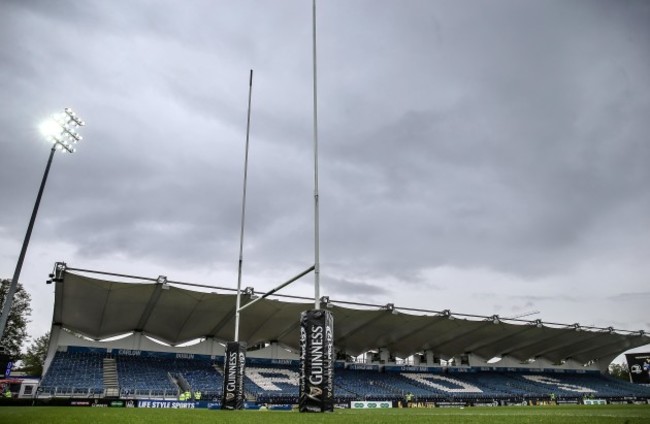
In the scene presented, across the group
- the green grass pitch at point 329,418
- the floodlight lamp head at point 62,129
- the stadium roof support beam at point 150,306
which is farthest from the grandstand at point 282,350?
the green grass pitch at point 329,418

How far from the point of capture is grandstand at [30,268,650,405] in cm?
2906

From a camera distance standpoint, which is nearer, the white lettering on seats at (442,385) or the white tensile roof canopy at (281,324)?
the white tensile roof canopy at (281,324)

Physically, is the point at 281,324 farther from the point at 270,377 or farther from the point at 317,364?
the point at 317,364

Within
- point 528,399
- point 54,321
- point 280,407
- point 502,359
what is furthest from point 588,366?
point 54,321

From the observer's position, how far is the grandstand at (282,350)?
95.3 feet

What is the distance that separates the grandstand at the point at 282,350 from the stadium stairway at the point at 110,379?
82mm

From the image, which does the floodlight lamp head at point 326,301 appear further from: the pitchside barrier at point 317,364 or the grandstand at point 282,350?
the pitchside barrier at point 317,364

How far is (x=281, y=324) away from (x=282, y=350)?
6.08 metres

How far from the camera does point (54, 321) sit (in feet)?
104

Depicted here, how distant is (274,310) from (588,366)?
5267 cm

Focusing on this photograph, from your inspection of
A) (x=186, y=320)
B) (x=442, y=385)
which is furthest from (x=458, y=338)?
(x=186, y=320)

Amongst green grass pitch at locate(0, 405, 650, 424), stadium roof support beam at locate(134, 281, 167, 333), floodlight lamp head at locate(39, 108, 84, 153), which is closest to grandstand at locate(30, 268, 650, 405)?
stadium roof support beam at locate(134, 281, 167, 333)

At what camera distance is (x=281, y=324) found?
36.0 metres

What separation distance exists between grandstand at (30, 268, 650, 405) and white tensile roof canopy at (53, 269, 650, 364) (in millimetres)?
114
